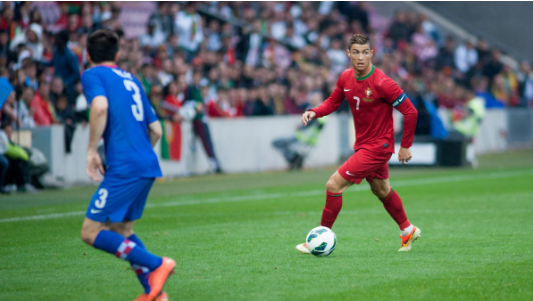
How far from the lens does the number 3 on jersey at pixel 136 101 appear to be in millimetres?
4773

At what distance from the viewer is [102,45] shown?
4770mm

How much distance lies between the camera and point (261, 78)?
1884 centimetres

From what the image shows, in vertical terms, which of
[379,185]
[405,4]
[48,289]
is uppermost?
[405,4]

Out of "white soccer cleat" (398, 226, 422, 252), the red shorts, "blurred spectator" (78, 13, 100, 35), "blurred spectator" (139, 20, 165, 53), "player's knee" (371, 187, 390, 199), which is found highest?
"blurred spectator" (78, 13, 100, 35)

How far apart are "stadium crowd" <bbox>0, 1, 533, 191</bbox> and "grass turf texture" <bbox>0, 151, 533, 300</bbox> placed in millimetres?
2527

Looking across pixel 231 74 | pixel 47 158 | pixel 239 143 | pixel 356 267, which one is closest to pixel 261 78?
pixel 231 74

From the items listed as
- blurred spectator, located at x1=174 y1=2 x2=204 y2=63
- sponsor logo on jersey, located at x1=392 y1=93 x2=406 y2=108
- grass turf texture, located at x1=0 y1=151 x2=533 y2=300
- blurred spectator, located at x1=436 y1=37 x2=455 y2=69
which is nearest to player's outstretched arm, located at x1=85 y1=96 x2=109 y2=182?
grass turf texture, located at x1=0 y1=151 x2=533 y2=300

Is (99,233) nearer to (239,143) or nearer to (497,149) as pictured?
(239,143)

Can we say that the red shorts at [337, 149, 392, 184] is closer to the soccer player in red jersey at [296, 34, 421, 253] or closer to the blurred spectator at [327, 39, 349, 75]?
the soccer player in red jersey at [296, 34, 421, 253]

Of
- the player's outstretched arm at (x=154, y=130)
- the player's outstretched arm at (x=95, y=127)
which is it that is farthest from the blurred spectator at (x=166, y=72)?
the player's outstretched arm at (x=95, y=127)

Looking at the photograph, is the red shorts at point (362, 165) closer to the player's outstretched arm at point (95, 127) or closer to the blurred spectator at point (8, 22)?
the player's outstretched arm at point (95, 127)

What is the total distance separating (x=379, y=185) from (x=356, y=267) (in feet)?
3.81

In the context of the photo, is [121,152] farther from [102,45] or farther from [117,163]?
[102,45]

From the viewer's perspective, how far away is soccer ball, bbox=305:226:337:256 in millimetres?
6434
